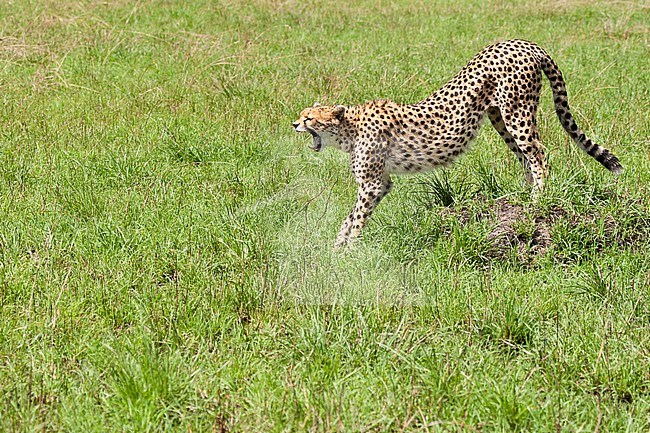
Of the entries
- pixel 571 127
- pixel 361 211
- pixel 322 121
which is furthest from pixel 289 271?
pixel 571 127

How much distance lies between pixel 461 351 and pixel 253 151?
350 cm

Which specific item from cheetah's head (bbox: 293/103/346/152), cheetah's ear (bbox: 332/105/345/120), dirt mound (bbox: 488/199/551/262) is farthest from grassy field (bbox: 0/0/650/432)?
cheetah's ear (bbox: 332/105/345/120)

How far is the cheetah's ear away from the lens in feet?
18.1

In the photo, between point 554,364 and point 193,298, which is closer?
point 554,364

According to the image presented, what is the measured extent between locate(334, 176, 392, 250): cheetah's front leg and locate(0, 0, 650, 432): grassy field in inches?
3.4

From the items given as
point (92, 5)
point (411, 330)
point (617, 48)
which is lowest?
point (92, 5)

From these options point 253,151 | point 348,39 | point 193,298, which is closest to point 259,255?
point 193,298

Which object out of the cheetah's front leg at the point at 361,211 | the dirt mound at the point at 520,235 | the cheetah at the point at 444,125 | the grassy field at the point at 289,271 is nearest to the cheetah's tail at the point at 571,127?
the cheetah at the point at 444,125

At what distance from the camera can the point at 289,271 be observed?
15.9 feet

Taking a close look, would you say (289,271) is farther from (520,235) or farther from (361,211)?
(520,235)

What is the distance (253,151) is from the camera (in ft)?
23.5

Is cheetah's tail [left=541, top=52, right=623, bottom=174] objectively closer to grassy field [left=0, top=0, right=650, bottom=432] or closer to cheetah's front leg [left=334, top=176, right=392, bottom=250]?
grassy field [left=0, top=0, right=650, bottom=432]

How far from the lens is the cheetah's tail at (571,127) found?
5969 mm

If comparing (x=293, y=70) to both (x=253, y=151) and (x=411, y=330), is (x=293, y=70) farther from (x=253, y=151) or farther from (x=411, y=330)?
(x=411, y=330)
